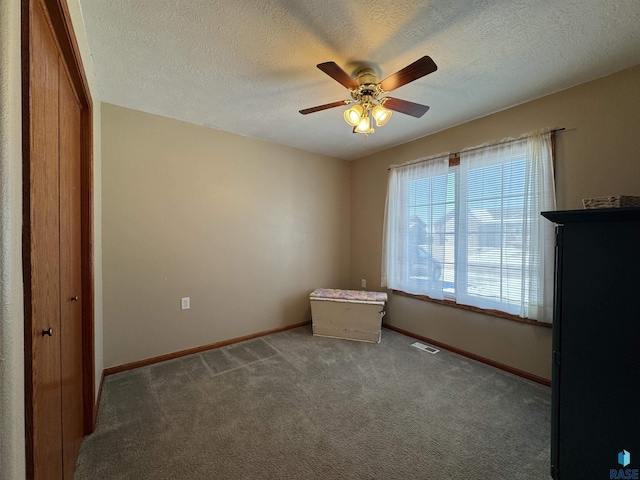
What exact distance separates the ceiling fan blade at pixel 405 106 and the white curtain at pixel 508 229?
3.63 feet

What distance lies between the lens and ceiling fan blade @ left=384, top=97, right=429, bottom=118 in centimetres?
176

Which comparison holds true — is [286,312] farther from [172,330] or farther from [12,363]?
[12,363]

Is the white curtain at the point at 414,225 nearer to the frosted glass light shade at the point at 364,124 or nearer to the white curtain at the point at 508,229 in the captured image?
the white curtain at the point at 508,229

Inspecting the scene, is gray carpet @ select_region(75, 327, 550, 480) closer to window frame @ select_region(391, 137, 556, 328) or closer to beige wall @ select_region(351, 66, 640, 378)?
beige wall @ select_region(351, 66, 640, 378)

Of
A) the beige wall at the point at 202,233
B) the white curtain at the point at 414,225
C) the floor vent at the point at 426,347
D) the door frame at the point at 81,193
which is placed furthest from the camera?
the white curtain at the point at 414,225

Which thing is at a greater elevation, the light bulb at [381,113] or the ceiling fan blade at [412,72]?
the ceiling fan blade at [412,72]

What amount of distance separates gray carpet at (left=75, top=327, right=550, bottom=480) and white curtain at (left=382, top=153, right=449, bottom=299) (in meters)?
0.93

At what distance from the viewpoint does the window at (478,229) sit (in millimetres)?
2141

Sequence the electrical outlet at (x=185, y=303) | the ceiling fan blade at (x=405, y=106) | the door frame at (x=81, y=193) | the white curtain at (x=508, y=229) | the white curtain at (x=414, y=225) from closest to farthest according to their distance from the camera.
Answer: the door frame at (x=81, y=193) → the ceiling fan blade at (x=405, y=106) → the white curtain at (x=508, y=229) → the electrical outlet at (x=185, y=303) → the white curtain at (x=414, y=225)

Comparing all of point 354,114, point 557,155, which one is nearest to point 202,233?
point 354,114

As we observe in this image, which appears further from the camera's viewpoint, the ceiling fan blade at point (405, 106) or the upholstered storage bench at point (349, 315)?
the upholstered storage bench at point (349, 315)

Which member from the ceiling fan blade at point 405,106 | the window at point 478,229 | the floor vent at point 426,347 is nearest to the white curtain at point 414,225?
the window at point 478,229

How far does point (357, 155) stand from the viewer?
12.4 feet

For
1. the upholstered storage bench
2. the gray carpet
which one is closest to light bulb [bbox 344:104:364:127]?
the upholstered storage bench
